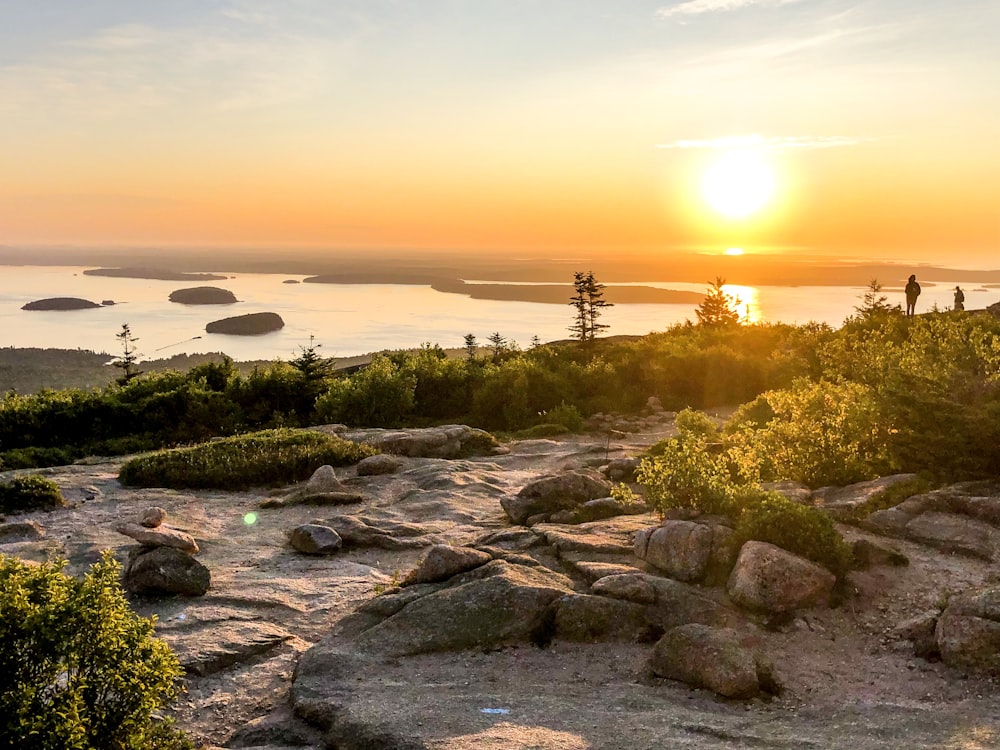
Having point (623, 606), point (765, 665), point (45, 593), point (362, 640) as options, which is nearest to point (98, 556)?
point (362, 640)

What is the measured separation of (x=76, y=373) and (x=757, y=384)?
6347cm

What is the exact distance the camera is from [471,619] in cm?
877

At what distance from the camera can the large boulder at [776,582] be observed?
8719 mm

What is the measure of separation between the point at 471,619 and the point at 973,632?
17.6 feet

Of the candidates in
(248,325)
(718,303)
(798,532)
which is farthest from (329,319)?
(798,532)

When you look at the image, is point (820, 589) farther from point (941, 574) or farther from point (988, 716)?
point (988, 716)

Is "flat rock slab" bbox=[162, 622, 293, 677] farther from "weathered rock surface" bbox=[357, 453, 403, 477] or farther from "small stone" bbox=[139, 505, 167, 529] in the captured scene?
"weathered rock surface" bbox=[357, 453, 403, 477]

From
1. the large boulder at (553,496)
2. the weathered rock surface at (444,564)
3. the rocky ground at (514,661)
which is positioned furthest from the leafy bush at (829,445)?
the weathered rock surface at (444,564)

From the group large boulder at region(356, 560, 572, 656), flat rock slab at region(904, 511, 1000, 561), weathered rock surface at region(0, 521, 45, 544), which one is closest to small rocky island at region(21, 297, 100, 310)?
weathered rock surface at region(0, 521, 45, 544)

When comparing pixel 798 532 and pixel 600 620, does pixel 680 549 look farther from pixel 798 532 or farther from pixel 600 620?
pixel 600 620

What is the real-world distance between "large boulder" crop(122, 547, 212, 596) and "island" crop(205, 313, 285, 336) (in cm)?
8475

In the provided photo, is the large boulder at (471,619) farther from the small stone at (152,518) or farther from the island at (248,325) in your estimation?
the island at (248,325)

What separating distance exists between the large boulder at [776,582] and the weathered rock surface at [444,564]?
135 inches

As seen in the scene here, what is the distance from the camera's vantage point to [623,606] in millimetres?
8812
